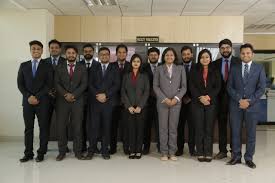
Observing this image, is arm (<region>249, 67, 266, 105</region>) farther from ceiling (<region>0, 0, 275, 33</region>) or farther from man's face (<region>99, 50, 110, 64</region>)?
man's face (<region>99, 50, 110, 64</region>)

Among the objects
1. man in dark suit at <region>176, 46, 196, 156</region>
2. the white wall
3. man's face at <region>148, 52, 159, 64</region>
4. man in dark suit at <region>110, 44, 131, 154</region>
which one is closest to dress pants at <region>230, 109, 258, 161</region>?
man in dark suit at <region>176, 46, 196, 156</region>

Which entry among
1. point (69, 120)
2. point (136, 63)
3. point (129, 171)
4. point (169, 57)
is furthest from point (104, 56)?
point (129, 171)

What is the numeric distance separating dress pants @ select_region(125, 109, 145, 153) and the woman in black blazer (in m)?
0.79

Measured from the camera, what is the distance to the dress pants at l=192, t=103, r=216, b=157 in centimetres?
473

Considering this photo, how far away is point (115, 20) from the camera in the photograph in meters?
7.42

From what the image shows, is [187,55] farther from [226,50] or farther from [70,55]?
[70,55]

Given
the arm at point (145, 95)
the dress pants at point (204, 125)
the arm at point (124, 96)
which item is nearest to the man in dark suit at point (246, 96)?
the dress pants at point (204, 125)

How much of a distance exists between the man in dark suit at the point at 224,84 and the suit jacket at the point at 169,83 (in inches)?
22.1

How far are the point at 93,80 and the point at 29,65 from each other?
939mm

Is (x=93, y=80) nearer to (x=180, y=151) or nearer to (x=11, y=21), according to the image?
(x=180, y=151)

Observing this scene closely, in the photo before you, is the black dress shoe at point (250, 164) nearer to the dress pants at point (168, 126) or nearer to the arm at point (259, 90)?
the arm at point (259, 90)

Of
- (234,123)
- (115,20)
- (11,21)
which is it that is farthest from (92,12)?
(234,123)

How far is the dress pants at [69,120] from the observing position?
4777mm

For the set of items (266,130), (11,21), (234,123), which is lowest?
(266,130)
